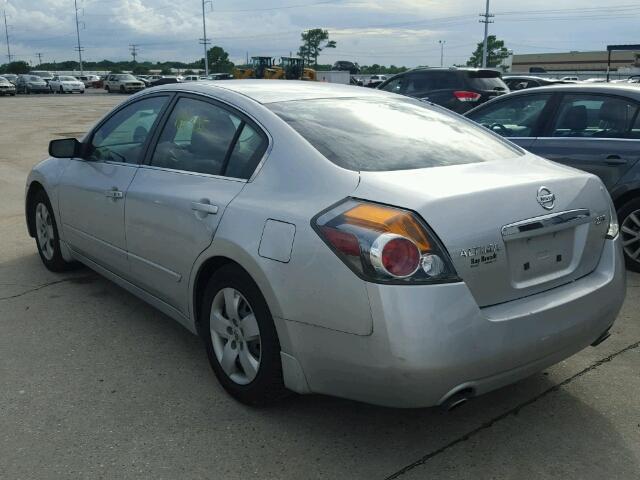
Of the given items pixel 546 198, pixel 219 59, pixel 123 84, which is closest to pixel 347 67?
pixel 123 84

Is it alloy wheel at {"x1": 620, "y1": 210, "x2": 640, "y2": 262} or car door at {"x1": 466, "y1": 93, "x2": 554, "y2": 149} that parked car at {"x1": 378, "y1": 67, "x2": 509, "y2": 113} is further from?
alloy wheel at {"x1": 620, "y1": 210, "x2": 640, "y2": 262}

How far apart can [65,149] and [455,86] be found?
374 inches

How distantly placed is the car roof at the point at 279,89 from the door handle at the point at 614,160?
238cm

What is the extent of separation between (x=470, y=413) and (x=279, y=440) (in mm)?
941

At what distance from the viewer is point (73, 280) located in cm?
512

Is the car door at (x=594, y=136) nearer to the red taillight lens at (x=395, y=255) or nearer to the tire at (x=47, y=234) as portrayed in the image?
the red taillight lens at (x=395, y=255)

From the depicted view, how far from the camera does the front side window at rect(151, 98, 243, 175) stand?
10.9ft

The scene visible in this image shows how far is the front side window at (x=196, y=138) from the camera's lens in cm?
332

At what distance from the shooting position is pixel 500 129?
6.32m

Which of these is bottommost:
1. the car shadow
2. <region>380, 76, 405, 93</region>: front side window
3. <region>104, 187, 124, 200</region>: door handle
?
the car shadow

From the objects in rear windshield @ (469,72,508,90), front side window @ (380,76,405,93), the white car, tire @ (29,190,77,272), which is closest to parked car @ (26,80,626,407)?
tire @ (29,190,77,272)

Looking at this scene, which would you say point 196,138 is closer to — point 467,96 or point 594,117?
point 594,117

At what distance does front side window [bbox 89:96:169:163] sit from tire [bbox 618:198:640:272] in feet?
12.4

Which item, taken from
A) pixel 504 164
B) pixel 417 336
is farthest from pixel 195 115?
pixel 417 336
